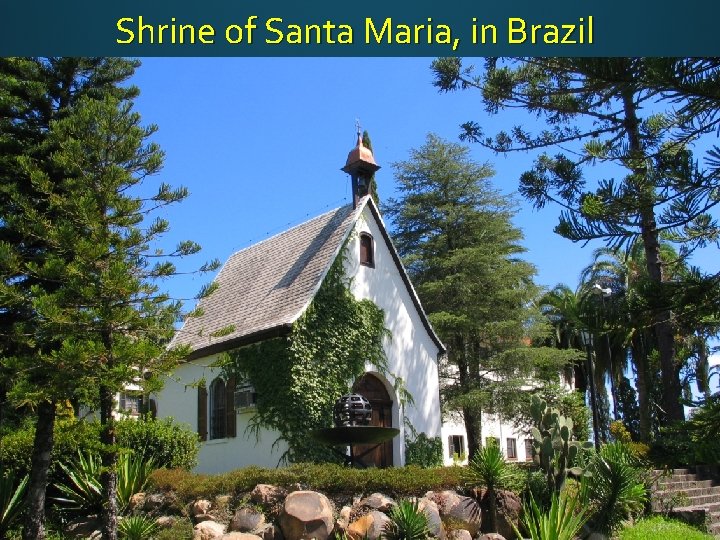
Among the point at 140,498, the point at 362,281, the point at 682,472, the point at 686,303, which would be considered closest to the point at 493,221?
the point at 362,281

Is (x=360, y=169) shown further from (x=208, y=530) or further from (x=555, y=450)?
(x=208, y=530)

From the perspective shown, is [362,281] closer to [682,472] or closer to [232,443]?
[232,443]

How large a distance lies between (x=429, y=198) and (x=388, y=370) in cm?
942

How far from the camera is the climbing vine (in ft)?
55.9

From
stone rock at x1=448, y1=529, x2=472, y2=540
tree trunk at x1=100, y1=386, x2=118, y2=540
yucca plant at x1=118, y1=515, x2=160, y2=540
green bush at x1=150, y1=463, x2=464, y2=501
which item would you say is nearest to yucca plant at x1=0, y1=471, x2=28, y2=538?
yucca plant at x1=118, y1=515, x2=160, y2=540

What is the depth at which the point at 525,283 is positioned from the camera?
2672 cm

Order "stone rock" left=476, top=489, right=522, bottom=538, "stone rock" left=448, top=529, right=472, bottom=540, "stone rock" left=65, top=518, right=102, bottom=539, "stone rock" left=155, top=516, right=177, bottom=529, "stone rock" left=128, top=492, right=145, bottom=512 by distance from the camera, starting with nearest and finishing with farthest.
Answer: "stone rock" left=448, top=529, right=472, bottom=540 < "stone rock" left=476, top=489, right=522, bottom=538 < "stone rock" left=155, top=516, right=177, bottom=529 < "stone rock" left=65, top=518, right=102, bottom=539 < "stone rock" left=128, top=492, right=145, bottom=512

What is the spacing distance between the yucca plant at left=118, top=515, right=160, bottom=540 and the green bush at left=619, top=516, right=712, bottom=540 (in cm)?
811

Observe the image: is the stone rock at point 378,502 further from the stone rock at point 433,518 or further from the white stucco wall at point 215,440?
the white stucco wall at point 215,440

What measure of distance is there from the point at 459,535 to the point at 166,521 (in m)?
5.17

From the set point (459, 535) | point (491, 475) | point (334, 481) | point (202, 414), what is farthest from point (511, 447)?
point (459, 535)

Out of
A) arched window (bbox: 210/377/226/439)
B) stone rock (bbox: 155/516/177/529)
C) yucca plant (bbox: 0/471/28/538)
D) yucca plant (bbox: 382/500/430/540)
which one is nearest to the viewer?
yucca plant (bbox: 382/500/430/540)

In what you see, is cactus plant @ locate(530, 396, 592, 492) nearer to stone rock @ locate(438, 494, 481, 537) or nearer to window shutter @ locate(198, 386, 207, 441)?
stone rock @ locate(438, 494, 481, 537)

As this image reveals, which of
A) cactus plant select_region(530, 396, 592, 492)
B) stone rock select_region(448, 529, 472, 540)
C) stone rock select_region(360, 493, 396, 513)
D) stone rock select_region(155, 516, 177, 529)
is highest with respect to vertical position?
cactus plant select_region(530, 396, 592, 492)
